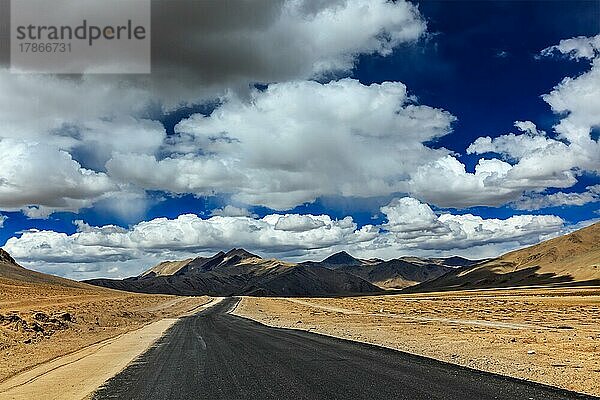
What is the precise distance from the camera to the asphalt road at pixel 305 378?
1355cm

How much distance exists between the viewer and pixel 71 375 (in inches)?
712

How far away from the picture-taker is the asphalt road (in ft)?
44.4

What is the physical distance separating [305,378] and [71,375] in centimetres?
836

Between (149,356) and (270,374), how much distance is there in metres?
7.97

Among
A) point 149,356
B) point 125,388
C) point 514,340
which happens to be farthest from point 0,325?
point 514,340

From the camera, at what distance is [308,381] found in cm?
1544

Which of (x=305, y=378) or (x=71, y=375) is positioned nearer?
(x=305, y=378)

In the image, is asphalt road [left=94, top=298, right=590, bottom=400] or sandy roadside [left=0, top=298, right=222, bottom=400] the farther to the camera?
sandy roadside [left=0, top=298, right=222, bottom=400]

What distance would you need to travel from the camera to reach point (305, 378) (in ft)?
52.4

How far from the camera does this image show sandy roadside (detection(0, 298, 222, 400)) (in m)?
14.9

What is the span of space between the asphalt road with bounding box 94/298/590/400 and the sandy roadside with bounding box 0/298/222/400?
0.67 m

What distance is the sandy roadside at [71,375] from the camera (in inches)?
587

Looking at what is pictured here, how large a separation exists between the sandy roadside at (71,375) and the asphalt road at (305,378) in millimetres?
666

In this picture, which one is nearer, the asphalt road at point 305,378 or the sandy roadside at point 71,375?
the asphalt road at point 305,378
